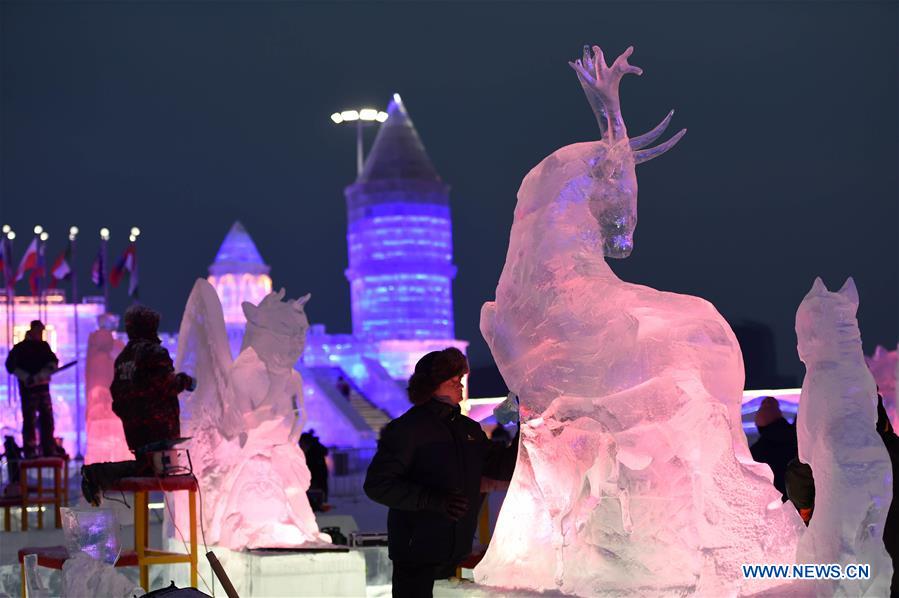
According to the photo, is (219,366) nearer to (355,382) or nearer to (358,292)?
(355,382)

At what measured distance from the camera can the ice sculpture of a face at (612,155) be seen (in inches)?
263

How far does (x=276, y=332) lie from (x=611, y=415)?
4.54 m

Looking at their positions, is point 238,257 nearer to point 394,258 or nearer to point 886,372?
point 394,258

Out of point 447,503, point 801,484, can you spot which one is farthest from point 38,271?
point 801,484

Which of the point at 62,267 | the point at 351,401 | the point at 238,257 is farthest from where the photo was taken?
the point at 238,257

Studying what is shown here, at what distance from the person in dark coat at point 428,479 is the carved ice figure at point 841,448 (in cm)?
137

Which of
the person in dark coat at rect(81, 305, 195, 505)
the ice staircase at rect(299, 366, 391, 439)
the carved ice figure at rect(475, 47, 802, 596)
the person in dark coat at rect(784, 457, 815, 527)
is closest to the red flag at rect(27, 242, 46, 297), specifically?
the ice staircase at rect(299, 366, 391, 439)

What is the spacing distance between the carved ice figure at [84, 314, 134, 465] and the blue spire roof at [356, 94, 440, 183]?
4384 cm

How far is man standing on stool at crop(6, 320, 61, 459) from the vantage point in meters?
14.0

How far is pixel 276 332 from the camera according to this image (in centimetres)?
1041

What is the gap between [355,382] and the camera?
44906 mm

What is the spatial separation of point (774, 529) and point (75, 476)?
1707 cm

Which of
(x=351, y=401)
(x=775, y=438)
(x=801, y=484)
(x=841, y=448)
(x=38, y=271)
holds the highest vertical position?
(x=38, y=271)

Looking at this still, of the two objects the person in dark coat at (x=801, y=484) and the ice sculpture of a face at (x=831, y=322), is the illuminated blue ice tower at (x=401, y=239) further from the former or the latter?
the ice sculpture of a face at (x=831, y=322)
